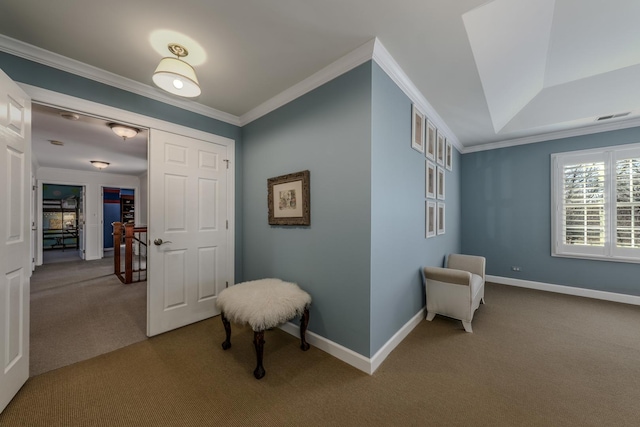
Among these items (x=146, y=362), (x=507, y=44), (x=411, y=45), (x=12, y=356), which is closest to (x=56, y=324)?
(x=12, y=356)

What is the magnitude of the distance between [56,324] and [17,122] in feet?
7.74

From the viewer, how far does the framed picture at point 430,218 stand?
3020mm

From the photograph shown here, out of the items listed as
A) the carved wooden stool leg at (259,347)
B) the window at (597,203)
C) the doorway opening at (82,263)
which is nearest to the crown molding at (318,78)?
the doorway opening at (82,263)

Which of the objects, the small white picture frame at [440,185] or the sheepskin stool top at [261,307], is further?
the small white picture frame at [440,185]

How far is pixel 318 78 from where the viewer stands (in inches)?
86.7

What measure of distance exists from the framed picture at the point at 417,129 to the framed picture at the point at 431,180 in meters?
0.37

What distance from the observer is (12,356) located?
159cm

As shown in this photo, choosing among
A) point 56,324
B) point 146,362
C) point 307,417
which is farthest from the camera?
point 56,324

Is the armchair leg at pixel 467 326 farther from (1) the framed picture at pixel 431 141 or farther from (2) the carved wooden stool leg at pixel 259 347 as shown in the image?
(2) the carved wooden stool leg at pixel 259 347

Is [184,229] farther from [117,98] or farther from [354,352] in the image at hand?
[354,352]

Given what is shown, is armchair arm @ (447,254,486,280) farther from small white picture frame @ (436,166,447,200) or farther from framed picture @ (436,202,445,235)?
small white picture frame @ (436,166,447,200)

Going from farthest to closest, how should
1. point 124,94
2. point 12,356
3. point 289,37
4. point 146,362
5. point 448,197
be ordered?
point 448,197 < point 124,94 < point 146,362 < point 289,37 < point 12,356

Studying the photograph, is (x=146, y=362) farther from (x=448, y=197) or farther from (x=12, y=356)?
(x=448, y=197)

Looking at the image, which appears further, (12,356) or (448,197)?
(448,197)
